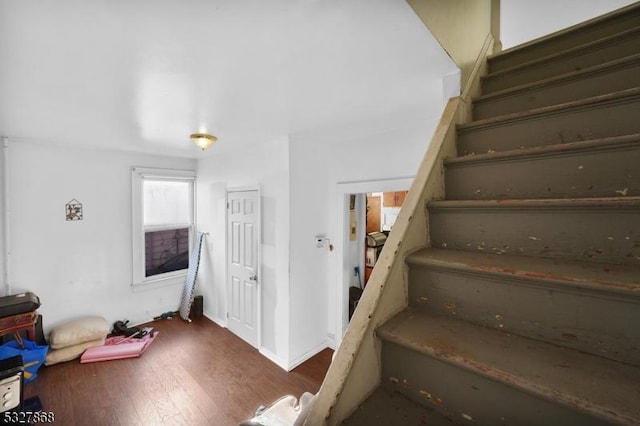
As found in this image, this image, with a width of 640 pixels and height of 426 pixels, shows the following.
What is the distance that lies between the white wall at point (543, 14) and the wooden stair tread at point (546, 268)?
2.12 meters

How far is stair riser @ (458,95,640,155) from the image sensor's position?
39.4 inches

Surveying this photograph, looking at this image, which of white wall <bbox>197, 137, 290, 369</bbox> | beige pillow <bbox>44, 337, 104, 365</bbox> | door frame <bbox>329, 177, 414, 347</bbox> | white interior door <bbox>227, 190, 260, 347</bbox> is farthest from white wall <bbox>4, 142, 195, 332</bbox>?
→ door frame <bbox>329, 177, 414, 347</bbox>

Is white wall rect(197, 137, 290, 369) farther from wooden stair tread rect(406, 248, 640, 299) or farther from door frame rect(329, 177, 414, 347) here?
wooden stair tread rect(406, 248, 640, 299)

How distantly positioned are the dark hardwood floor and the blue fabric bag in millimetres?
105

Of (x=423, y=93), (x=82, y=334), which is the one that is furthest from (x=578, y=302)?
(x=82, y=334)

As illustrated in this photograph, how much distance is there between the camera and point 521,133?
1.22 m

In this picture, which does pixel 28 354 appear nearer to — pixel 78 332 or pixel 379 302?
pixel 78 332

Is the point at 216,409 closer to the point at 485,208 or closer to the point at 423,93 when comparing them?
the point at 485,208

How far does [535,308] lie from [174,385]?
10.7 ft

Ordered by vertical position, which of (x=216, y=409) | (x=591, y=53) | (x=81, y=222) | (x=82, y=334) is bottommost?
(x=216, y=409)

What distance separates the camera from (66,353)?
10.2 ft

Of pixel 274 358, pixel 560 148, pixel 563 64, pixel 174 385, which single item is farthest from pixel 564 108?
pixel 174 385

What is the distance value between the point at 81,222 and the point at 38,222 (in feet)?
1.31

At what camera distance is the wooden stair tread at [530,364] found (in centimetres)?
57
